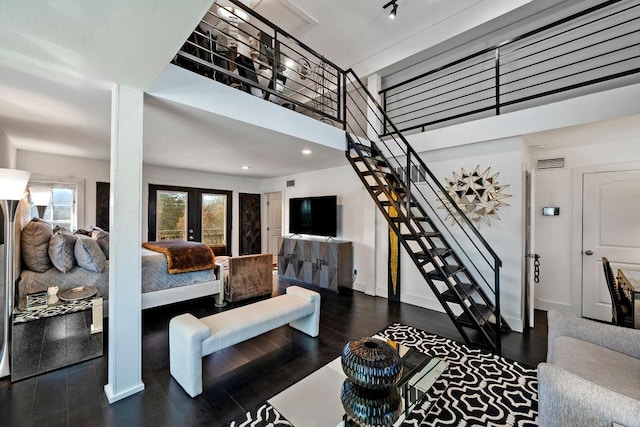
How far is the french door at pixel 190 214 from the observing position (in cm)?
576

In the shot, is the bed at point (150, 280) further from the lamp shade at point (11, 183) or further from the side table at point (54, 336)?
the lamp shade at point (11, 183)

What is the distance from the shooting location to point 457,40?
159 inches

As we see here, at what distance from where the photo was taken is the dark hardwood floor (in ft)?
5.91

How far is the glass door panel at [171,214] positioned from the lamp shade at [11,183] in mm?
3995

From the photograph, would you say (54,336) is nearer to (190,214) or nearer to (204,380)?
(204,380)

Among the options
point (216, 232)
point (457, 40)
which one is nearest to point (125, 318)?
point (216, 232)

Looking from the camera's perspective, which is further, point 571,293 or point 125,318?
point 571,293

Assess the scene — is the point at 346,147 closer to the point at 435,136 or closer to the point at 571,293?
the point at 435,136

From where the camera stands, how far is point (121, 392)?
196 centimetres

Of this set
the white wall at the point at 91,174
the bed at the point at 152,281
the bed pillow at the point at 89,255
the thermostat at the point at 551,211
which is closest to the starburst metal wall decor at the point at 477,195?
the thermostat at the point at 551,211

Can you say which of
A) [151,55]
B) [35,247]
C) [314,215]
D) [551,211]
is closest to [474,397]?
[551,211]

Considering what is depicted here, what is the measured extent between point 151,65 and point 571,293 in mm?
5370

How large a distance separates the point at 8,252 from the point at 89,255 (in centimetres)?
87

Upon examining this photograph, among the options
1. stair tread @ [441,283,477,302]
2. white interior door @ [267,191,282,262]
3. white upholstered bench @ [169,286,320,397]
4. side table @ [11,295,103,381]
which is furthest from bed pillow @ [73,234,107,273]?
white interior door @ [267,191,282,262]
